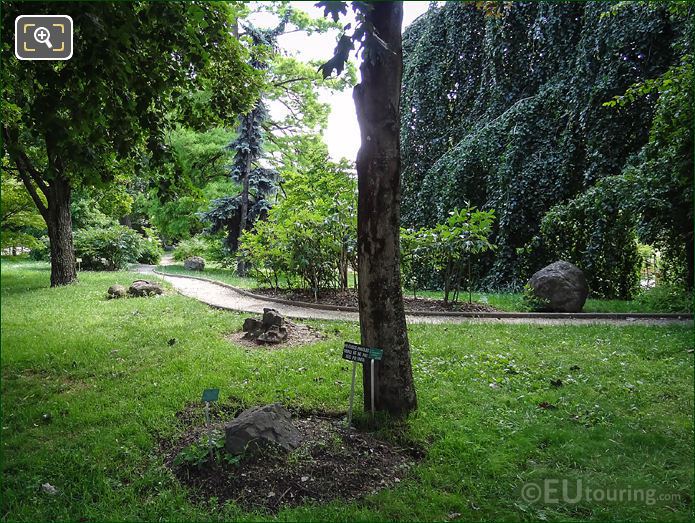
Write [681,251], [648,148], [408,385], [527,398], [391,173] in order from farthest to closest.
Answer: [681,251]
[648,148]
[527,398]
[408,385]
[391,173]

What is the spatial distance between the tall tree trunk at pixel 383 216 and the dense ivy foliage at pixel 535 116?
247 inches

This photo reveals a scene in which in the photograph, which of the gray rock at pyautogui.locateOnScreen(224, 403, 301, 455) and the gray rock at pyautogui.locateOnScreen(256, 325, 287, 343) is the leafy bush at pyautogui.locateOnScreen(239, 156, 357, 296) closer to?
the gray rock at pyautogui.locateOnScreen(256, 325, 287, 343)

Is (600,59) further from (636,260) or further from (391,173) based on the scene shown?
(391,173)

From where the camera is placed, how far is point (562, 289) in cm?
725

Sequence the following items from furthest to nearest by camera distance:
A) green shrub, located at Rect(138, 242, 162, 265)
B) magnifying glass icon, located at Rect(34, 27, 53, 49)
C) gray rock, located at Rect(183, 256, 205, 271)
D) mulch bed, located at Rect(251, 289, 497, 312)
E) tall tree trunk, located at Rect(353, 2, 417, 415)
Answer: green shrub, located at Rect(138, 242, 162, 265)
gray rock, located at Rect(183, 256, 205, 271)
mulch bed, located at Rect(251, 289, 497, 312)
tall tree trunk, located at Rect(353, 2, 417, 415)
magnifying glass icon, located at Rect(34, 27, 53, 49)

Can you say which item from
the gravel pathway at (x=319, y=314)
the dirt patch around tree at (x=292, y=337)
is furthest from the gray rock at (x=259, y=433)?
the gravel pathway at (x=319, y=314)

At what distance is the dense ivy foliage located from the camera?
27.9ft

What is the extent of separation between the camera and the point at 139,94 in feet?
12.4

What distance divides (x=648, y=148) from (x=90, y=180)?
7.71 m

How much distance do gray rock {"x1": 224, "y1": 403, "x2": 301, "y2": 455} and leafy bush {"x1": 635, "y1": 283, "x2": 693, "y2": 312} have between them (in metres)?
Answer: 6.99

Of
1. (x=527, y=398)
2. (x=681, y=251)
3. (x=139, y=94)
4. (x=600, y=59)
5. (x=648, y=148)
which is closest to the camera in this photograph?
(x=527, y=398)

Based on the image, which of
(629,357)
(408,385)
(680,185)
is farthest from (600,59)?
(408,385)

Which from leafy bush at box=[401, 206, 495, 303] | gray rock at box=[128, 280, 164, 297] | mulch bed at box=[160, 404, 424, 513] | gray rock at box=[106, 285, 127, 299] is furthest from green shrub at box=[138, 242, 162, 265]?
mulch bed at box=[160, 404, 424, 513]

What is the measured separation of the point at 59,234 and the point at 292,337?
25.2 ft
